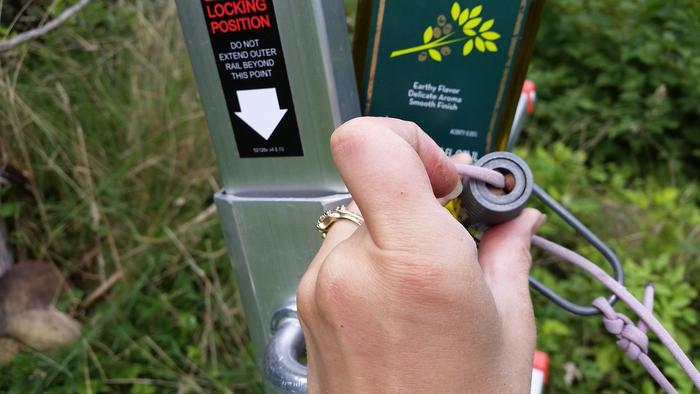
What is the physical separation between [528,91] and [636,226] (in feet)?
4.02

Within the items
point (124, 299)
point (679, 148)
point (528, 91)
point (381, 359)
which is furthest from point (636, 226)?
point (381, 359)

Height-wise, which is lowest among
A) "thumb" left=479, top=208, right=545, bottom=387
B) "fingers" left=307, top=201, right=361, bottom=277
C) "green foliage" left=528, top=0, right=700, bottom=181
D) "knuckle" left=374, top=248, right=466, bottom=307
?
"green foliage" left=528, top=0, right=700, bottom=181

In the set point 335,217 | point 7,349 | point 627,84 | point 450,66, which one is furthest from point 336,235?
point 627,84

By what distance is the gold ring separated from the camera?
541 mm

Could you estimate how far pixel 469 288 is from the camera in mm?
420

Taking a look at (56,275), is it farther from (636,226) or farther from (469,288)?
(636,226)

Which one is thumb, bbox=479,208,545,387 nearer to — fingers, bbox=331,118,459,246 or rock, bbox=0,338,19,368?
fingers, bbox=331,118,459,246

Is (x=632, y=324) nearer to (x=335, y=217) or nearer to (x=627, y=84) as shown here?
(x=335, y=217)

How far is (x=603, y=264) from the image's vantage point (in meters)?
1.69

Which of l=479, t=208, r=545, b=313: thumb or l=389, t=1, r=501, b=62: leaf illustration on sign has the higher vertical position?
l=389, t=1, r=501, b=62: leaf illustration on sign

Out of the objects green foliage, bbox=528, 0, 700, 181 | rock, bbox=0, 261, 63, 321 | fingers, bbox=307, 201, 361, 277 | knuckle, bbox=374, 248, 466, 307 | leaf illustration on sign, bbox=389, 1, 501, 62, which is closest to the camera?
knuckle, bbox=374, 248, 466, 307

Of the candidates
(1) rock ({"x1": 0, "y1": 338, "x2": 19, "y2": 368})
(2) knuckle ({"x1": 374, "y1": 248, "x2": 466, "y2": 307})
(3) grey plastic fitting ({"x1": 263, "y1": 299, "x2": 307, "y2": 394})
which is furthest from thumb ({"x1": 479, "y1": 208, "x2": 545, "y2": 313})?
(1) rock ({"x1": 0, "y1": 338, "x2": 19, "y2": 368})

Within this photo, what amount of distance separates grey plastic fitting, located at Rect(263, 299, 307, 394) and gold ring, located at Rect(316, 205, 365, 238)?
0.46ft

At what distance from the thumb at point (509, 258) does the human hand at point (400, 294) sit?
0.22ft
